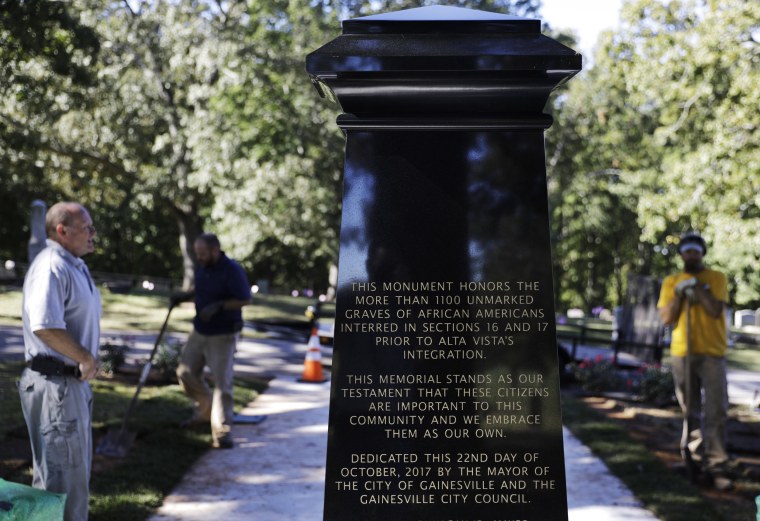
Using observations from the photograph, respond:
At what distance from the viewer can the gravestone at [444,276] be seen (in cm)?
361

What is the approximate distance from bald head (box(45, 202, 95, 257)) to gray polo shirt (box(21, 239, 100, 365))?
4cm

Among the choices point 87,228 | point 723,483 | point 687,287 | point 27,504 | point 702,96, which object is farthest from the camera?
point 702,96

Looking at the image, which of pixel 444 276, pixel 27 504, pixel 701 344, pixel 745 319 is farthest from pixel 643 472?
pixel 745 319

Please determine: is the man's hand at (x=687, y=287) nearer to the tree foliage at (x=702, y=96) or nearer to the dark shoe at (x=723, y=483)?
the dark shoe at (x=723, y=483)

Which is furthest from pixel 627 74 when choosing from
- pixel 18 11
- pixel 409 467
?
pixel 409 467

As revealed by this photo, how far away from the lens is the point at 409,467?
11.9 ft

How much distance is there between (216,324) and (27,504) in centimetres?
483

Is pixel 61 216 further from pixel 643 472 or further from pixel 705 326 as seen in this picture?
pixel 643 472

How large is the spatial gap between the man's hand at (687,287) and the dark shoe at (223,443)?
14.0 feet

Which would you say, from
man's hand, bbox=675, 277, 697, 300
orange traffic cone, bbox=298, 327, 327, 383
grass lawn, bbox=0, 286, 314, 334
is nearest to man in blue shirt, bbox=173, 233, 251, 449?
man's hand, bbox=675, 277, 697, 300

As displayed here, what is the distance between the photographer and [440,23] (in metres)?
3.65

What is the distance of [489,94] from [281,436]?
6079 mm

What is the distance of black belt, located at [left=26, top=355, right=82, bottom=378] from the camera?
464 centimetres

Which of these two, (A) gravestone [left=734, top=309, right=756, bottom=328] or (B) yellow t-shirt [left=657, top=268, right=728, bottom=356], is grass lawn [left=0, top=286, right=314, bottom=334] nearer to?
(B) yellow t-shirt [left=657, top=268, right=728, bottom=356]
